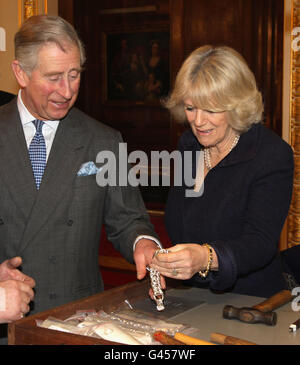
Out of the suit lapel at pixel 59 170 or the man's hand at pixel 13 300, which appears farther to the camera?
the suit lapel at pixel 59 170

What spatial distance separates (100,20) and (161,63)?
3.85ft

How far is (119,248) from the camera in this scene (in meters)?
2.53

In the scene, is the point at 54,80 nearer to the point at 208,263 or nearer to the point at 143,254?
the point at 143,254

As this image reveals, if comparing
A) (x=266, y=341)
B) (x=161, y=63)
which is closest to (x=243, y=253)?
(x=266, y=341)

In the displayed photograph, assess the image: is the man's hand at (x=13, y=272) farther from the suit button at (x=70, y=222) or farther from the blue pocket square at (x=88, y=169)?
the blue pocket square at (x=88, y=169)

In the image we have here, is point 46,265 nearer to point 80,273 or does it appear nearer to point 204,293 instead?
point 80,273

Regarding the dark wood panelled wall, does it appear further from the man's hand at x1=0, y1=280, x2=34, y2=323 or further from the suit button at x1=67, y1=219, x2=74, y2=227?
the man's hand at x1=0, y1=280, x2=34, y2=323

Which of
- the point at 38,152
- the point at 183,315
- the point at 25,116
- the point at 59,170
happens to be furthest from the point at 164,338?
the point at 25,116

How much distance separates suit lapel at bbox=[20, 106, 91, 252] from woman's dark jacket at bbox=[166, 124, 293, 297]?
0.51 meters

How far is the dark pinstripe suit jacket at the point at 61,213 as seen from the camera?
235cm

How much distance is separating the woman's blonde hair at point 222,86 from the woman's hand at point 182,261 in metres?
0.66

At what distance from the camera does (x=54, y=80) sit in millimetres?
2336

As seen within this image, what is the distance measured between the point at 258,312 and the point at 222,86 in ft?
3.29

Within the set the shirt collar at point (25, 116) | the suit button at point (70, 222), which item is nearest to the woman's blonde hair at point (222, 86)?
the shirt collar at point (25, 116)
